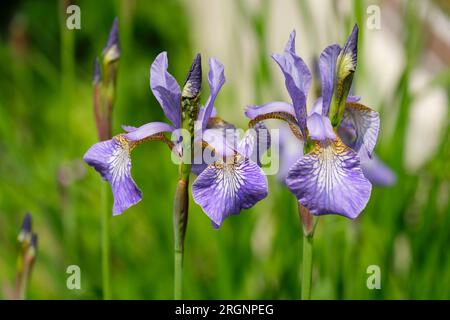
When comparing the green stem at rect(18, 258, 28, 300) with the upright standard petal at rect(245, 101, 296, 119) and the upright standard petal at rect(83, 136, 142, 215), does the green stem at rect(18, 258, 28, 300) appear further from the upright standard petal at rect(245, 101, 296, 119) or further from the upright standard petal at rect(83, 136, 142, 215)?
the upright standard petal at rect(245, 101, 296, 119)

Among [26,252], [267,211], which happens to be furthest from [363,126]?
[267,211]

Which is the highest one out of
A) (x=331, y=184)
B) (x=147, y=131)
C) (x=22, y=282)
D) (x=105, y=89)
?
(x=105, y=89)

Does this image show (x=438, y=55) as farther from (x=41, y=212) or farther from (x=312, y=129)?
(x=312, y=129)

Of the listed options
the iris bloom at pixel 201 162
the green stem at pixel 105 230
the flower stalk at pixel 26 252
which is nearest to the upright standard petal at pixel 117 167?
the iris bloom at pixel 201 162

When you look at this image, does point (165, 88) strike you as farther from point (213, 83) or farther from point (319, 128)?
point (319, 128)

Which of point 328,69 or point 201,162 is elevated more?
point 328,69

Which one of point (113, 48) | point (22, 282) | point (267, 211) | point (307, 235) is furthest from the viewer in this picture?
point (267, 211)
